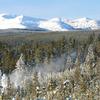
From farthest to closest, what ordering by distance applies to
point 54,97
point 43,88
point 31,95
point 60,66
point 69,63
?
point 60,66 → point 69,63 → point 43,88 → point 31,95 → point 54,97

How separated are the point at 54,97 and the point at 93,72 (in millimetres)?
23139

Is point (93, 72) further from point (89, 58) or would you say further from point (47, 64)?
point (47, 64)

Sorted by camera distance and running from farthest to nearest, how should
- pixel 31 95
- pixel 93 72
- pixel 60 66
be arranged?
pixel 60 66, pixel 93 72, pixel 31 95

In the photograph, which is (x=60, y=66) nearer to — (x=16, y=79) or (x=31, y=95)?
(x=16, y=79)

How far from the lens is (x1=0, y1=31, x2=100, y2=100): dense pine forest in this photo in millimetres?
72000

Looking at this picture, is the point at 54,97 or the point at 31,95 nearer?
the point at 54,97

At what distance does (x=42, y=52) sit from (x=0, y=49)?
54.7 feet

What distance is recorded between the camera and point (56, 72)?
12112cm

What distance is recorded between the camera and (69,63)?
396 feet

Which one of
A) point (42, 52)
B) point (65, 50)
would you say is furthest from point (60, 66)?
point (65, 50)

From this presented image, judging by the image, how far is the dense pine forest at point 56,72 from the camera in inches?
2835

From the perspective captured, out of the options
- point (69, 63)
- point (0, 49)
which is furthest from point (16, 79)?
point (0, 49)

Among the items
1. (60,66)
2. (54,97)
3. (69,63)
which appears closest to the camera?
(54,97)

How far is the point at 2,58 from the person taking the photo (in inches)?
5236
